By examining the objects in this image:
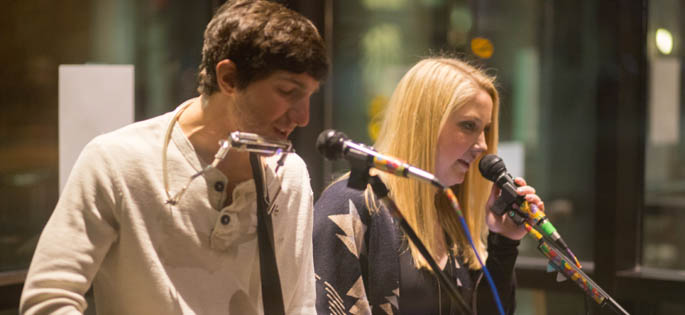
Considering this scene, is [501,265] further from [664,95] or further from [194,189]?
[664,95]

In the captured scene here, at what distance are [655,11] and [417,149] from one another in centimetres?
216

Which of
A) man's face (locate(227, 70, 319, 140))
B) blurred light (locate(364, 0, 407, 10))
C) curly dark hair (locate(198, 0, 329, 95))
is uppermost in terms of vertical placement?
blurred light (locate(364, 0, 407, 10))

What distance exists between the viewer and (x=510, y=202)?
1.68 m

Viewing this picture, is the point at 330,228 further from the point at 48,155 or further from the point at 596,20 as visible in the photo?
the point at 596,20

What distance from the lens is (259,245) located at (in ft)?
5.24

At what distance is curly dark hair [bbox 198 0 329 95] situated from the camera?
1.46 m

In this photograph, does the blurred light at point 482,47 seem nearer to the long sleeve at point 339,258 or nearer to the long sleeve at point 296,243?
the long sleeve at point 339,258

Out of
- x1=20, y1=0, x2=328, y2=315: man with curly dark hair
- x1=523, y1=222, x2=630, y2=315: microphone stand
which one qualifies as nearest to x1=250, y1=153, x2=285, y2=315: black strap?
x1=20, y1=0, x2=328, y2=315: man with curly dark hair

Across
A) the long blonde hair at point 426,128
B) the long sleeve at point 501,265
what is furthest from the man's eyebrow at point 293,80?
the long sleeve at point 501,265

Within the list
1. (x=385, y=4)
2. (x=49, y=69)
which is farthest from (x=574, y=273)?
(x=385, y=4)

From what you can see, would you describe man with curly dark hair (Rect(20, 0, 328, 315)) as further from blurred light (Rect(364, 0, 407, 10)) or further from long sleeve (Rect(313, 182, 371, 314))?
blurred light (Rect(364, 0, 407, 10))

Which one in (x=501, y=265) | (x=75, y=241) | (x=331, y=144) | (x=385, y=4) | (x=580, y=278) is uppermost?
(x=385, y=4)

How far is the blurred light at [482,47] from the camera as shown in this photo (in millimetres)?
4043

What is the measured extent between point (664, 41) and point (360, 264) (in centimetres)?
257
